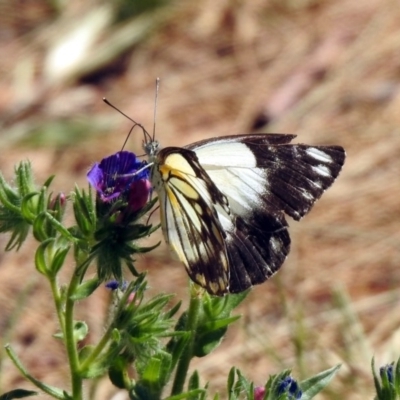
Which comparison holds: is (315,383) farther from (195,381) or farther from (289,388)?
(195,381)

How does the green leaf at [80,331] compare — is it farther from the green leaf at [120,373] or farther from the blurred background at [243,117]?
the blurred background at [243,117]

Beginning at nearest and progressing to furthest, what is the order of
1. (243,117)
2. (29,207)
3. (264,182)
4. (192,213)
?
1. (29,207)
2. (192,213)
3. (264,182)
4. (243,117)

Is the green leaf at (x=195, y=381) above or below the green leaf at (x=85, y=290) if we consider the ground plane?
below

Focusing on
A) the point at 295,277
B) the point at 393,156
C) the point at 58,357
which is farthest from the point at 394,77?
the point at 58,357

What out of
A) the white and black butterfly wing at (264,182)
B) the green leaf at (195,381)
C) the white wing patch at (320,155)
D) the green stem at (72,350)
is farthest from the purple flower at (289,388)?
the white wing patch at (320,155)

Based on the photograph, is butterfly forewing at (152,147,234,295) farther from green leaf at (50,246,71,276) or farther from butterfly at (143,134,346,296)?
green leaf at (50,246,71,276)

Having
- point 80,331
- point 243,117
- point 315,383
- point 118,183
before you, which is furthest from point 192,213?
point 243,117
